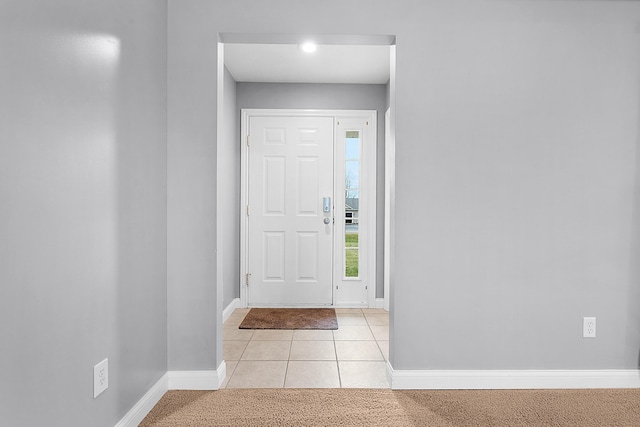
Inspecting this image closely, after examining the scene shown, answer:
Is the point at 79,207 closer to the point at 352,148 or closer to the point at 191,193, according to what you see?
the point at 191,193

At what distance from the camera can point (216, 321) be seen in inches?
102

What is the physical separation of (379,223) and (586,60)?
2.49m

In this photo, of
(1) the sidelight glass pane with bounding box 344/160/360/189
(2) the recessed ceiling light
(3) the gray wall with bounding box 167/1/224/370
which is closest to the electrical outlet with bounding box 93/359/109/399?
(3) the gray wall with bounding box 167/1/224/370

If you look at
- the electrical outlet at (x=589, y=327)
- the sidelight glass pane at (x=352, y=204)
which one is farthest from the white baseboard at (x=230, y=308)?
the electrical outlet at (x=589, y=327)

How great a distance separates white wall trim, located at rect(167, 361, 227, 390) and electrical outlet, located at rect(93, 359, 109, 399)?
2.45ft

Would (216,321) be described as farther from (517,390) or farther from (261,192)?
(261,192)

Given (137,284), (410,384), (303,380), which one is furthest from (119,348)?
(410,384)

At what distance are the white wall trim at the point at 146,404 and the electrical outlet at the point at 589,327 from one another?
2474mm

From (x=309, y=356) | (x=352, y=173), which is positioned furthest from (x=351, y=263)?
(x=309, y=356)

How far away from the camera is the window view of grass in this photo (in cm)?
469

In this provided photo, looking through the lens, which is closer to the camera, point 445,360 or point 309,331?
point 445,360

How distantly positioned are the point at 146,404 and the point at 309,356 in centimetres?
121

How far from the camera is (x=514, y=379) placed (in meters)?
2.57

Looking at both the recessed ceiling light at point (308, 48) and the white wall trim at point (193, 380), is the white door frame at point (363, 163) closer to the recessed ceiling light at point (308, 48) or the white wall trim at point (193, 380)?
the recessed ceiling light at point (308, 48)
